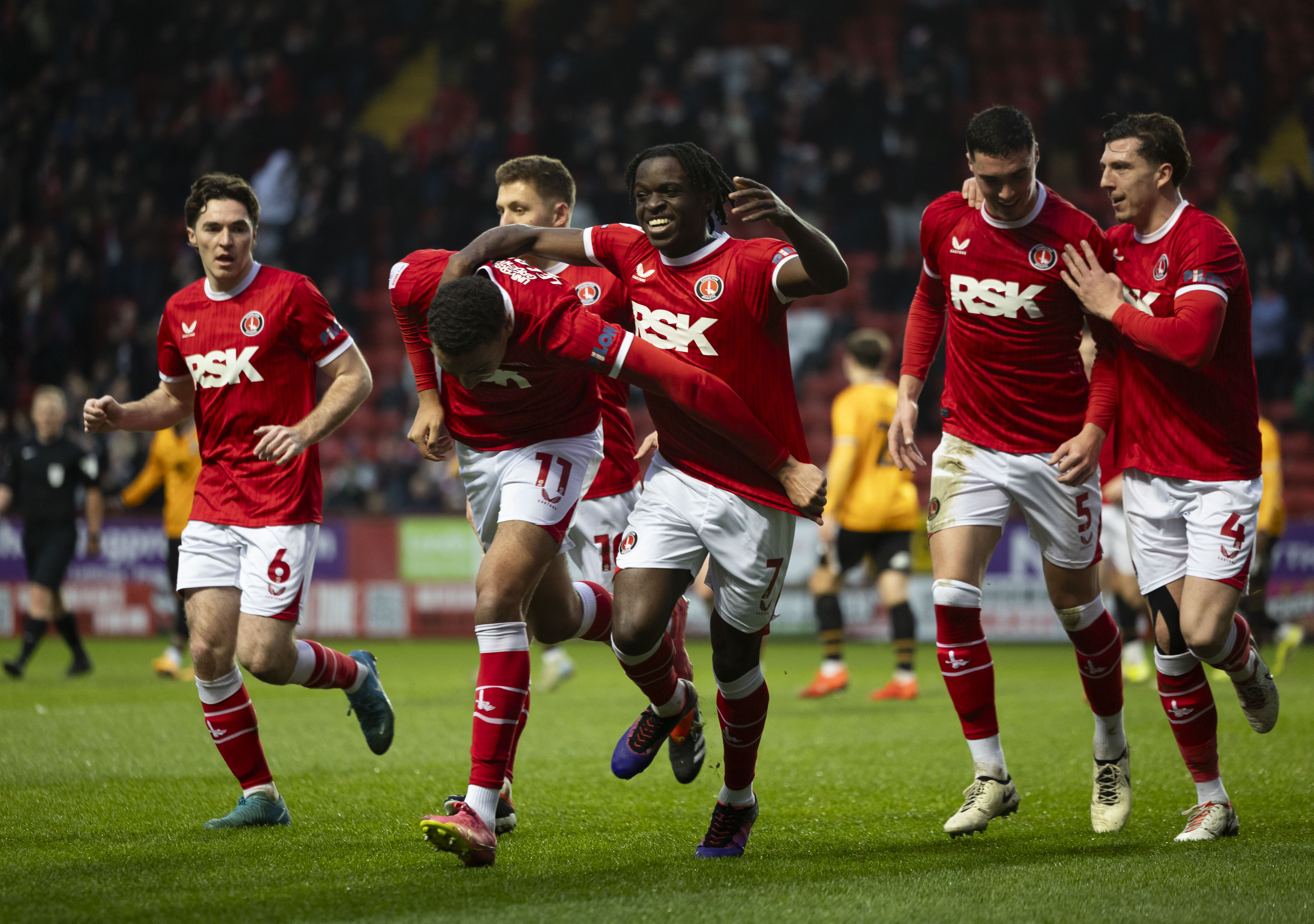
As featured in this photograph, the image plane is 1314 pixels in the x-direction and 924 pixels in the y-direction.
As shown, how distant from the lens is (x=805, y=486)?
14.4 ft

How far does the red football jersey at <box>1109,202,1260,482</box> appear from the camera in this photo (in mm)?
4816

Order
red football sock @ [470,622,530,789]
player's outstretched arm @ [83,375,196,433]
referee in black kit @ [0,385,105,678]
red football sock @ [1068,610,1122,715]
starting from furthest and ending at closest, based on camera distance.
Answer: referee in black kit @ [0,385,105,678] < player's outstretched arm @ [83,375,196,433] < red football sock @ [1068,610,1122,715] < red football sock @ [470,622,530,789]

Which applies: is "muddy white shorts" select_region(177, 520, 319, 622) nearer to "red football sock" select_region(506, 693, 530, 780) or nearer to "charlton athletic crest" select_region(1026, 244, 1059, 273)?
"red football sock" select_region(506, 693, 530, 780)

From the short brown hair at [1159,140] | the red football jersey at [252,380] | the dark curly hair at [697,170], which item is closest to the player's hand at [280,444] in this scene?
the red football jersey at [252,380]

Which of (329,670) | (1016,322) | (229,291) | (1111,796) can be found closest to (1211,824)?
(1111,796)

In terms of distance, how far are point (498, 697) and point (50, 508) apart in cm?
886

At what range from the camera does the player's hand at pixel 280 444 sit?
498 cm

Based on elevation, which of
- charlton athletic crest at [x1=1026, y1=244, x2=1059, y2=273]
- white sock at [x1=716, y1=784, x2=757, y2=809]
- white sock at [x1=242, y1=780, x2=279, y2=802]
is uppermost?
charlton athletic crest at [x1=1026, y1=244, x2=1059, y2=273]

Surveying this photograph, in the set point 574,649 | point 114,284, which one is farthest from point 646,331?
point 114,284

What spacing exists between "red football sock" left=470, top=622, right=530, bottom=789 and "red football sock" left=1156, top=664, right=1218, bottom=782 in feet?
7.27

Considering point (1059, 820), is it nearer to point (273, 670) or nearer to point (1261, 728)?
point (1261, 728)

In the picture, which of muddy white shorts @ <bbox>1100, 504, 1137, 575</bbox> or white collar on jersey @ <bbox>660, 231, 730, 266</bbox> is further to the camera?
muddy white shorts @ <bbox>1100, 504, 1137, 575</bbox>

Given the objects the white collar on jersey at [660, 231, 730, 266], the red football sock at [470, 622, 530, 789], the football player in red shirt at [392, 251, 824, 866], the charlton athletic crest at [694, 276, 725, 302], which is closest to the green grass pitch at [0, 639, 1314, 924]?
the red football sock at [470, 622, 530, 789]

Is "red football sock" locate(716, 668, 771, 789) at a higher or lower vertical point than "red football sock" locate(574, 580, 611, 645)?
lower
